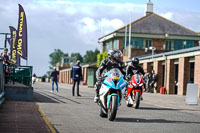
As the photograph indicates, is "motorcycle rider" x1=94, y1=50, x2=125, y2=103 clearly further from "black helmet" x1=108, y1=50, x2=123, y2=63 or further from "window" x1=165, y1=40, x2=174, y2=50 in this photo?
"window" x1=165, y1=40, x2=174, y2=50

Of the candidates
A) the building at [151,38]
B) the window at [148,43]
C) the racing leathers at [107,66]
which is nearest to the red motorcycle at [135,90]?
the racing leathers at [107,66]

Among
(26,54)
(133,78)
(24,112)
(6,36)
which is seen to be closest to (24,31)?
(26,54)

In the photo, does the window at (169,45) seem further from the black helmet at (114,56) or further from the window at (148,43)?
the black helmet at (114,56)

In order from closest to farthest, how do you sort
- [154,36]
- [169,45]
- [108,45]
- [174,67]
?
[174,67]
[154,36]
[169,45]
[108,45]

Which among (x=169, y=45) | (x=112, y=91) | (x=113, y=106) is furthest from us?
(x=169, y=45)

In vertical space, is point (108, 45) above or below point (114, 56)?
above

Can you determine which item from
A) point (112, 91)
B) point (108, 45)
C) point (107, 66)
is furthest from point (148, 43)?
point (112, 91)

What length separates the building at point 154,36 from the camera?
7012 cm

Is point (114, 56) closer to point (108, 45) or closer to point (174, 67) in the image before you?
point (174, 67)

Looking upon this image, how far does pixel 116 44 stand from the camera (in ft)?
235

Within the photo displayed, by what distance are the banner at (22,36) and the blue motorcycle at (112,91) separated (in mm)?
11672

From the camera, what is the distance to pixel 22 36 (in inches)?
912

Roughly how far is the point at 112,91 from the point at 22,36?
1252 cm

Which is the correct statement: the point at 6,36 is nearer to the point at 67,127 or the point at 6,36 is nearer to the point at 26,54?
the point at 26,54
